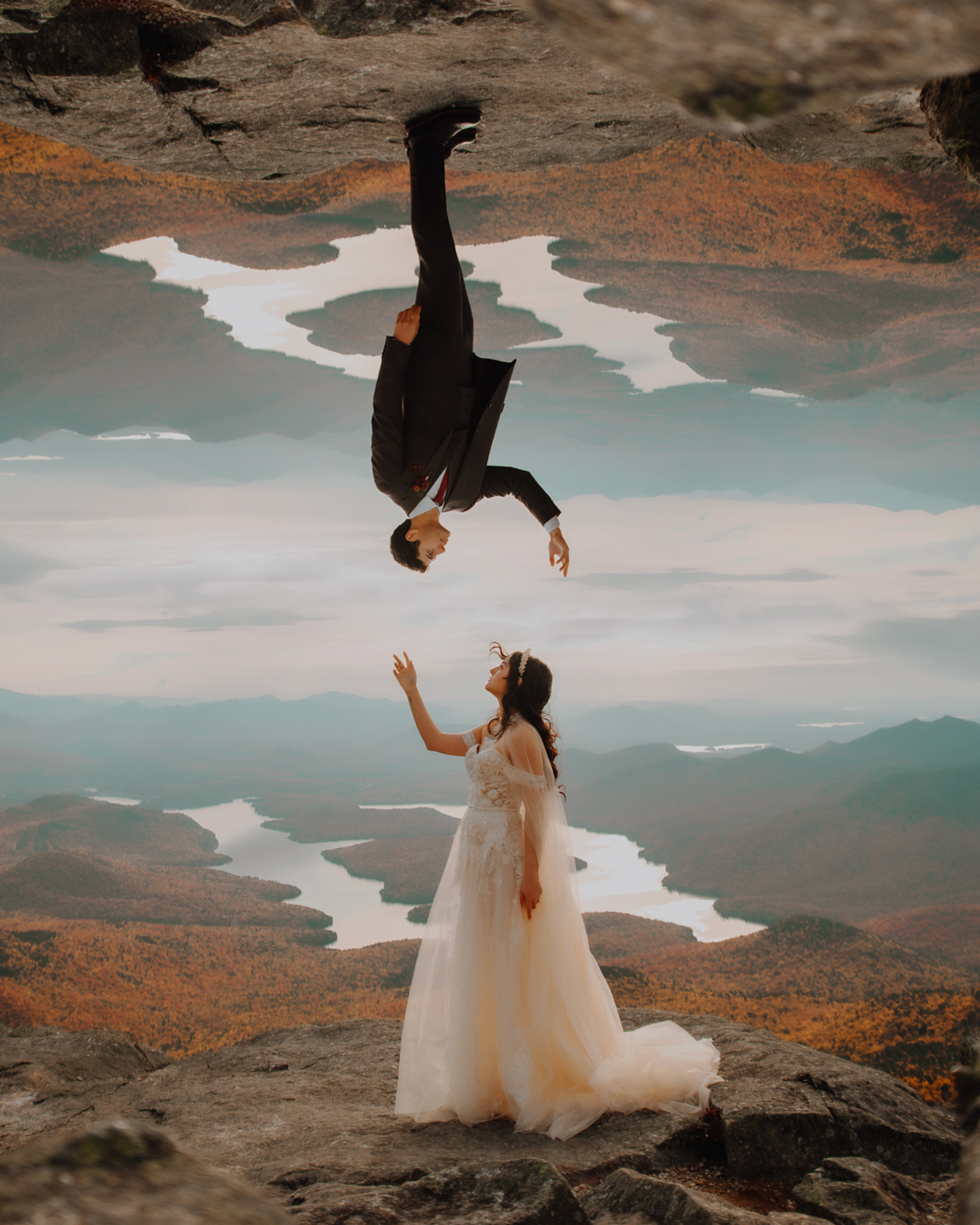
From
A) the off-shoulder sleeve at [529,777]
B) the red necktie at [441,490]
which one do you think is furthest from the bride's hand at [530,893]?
the red necktie at [441,490]

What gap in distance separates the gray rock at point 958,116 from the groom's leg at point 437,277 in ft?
5.06

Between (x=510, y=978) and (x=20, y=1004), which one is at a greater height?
(x=510, y=978)

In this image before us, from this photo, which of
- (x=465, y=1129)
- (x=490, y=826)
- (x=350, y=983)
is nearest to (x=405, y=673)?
(x=490, y=826)

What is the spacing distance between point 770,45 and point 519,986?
3225 millimetres

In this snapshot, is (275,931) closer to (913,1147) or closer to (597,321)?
(913,1147)

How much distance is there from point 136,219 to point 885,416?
10892 mm

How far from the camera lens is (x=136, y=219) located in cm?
790

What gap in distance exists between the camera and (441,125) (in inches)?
116

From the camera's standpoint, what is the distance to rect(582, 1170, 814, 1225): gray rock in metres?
2.01

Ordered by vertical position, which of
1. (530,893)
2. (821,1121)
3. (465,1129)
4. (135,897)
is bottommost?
(135,897)

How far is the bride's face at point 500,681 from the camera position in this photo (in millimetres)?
3402

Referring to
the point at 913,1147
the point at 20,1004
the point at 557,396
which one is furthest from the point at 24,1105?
the point at 557,396

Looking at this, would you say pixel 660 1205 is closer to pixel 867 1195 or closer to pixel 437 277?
pixel 867 1195

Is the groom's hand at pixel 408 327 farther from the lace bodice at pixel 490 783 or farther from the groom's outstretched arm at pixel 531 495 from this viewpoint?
the lace bodice at pixel 490 783
